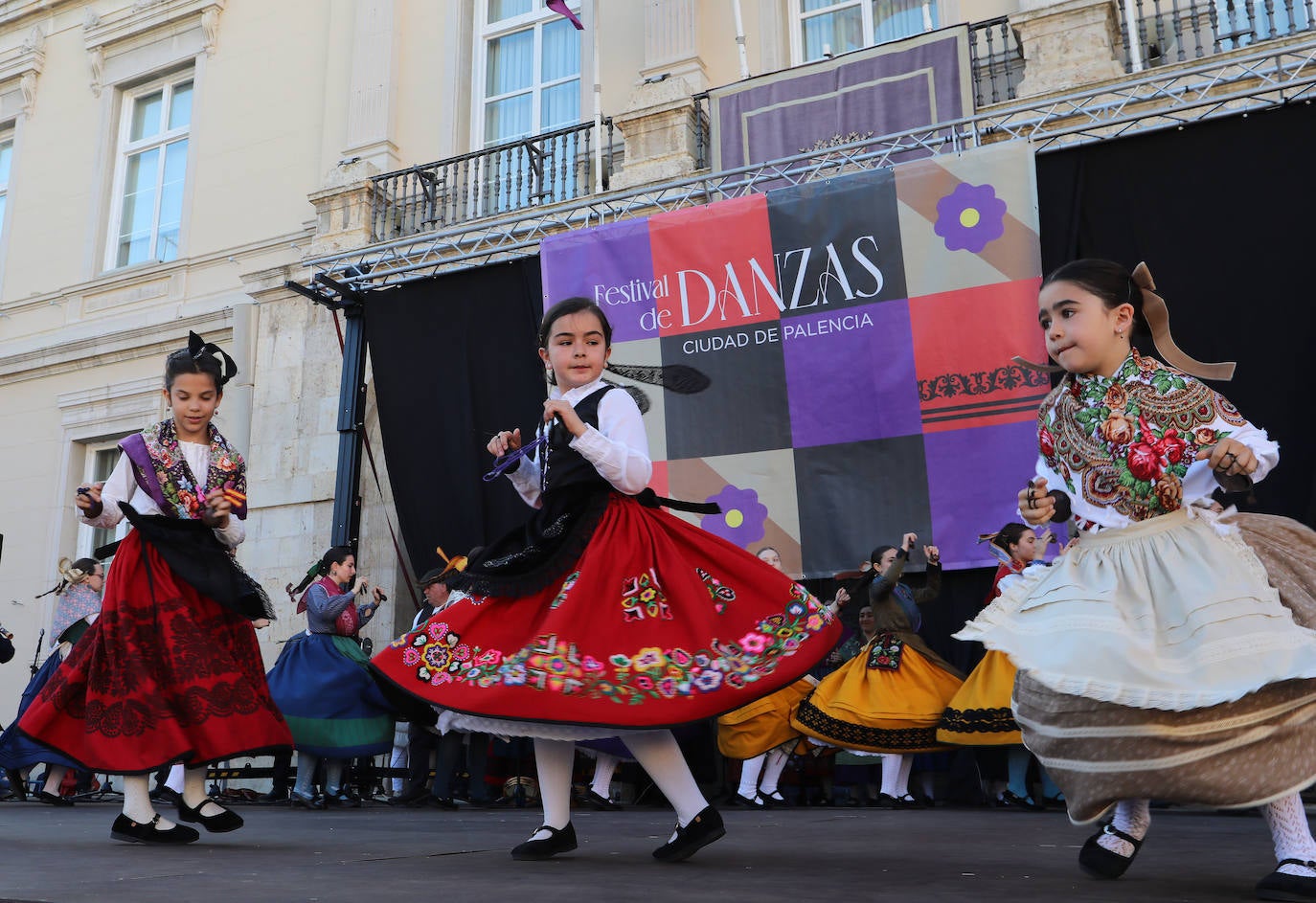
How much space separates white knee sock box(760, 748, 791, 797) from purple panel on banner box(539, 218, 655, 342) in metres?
2.99

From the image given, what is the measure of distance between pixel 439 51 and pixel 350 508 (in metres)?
5.21

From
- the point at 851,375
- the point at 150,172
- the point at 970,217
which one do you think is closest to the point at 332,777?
the point at 851,375

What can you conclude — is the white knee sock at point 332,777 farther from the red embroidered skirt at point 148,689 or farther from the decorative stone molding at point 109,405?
the decorative stone molding at point 109,405

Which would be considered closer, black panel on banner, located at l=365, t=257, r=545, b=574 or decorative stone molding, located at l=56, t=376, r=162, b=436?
black panel on banner, located at l=365, t=257, r=545, b=574

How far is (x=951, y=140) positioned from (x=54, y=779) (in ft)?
22.8

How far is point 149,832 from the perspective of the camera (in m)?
3.47

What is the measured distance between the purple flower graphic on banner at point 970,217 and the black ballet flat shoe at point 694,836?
5.01 metres

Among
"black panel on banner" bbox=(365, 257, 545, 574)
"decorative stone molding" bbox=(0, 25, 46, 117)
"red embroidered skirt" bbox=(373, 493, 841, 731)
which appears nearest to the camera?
"red embroidered skirt" bbox=(373, 493, 841, 731)

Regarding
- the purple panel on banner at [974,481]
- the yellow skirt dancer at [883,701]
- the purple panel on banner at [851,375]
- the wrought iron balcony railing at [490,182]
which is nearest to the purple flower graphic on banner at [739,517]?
the purple panel on banner at [851,375]

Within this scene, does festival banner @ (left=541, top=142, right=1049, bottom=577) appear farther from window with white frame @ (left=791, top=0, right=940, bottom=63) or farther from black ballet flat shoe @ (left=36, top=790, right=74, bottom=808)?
black ballet flat shoe @ (left=36, top=790, right=74, bottom=808)

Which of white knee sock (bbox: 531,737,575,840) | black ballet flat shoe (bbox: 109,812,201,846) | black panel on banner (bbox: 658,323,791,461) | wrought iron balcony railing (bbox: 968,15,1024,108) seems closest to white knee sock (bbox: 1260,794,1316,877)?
white knee sock (bbox: 531,737,575,840)

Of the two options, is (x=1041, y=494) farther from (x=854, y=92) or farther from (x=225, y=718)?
(x=854, y=92)

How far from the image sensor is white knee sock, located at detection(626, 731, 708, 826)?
282 cm

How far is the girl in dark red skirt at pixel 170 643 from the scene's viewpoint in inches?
138
